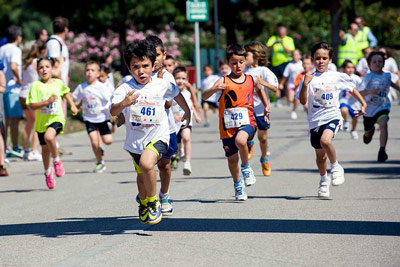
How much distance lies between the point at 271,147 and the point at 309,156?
1556 mm

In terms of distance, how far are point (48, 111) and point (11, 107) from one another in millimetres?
4032

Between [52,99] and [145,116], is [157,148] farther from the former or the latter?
[52,99]

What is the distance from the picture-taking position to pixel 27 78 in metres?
14.4

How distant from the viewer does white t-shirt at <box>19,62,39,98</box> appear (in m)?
14.3

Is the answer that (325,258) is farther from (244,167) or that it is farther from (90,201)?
(90,201)

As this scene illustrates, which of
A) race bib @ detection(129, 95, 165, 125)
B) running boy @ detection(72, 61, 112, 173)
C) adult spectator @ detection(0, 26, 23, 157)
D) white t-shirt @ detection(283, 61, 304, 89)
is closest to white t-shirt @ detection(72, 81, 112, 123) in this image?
running boy @ detection(72, 61, 112, 173)

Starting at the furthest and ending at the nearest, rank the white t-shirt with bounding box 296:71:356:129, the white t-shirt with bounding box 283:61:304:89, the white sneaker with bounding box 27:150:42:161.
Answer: the white t-shirt with bounding box 283:61:304:89, the white sneaker with bounding box 27:150:42:161, the white t-shirt with bounding box 296:71:356:129

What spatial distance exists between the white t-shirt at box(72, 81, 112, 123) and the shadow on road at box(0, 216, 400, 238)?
15.6ft

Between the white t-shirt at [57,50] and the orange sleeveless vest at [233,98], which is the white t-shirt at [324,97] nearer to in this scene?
the orange sleeveless vest at [233,98]

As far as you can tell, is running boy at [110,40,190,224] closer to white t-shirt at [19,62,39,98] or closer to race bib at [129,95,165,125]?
race bib at [129,95,165,125]

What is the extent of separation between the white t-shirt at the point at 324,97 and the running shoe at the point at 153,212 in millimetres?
2603

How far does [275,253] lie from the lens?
6262mm

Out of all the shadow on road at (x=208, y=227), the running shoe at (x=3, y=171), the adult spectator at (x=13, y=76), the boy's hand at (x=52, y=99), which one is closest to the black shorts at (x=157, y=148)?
the shadow on road at (x=208, y=227)

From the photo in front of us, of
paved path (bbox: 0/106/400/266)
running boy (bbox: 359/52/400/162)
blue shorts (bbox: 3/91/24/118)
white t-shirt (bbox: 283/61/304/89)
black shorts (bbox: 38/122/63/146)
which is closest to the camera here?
paved path (bbox: 0/106/400/266)
